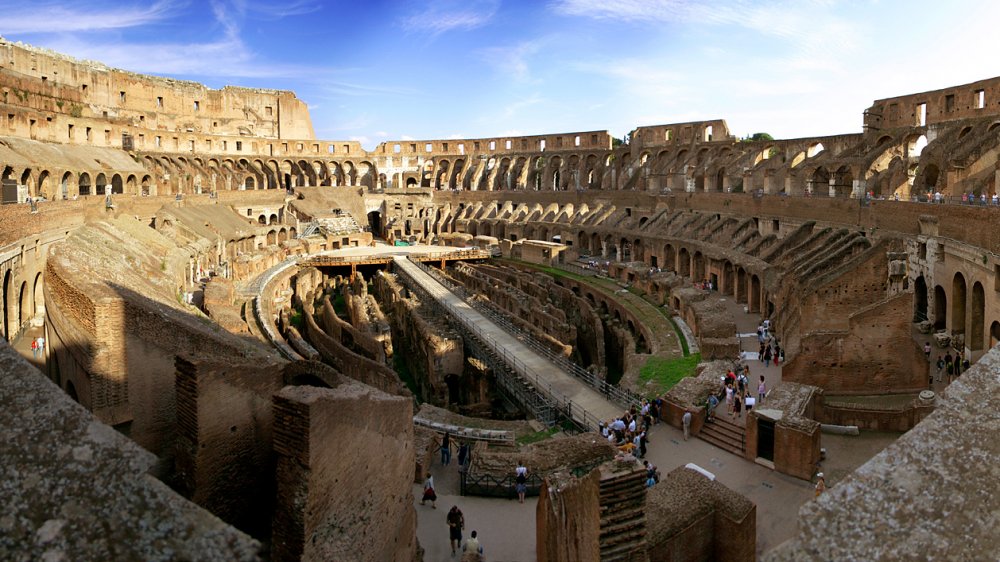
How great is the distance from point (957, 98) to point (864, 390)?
783 inches

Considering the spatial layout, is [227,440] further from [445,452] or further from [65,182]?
[65,182]

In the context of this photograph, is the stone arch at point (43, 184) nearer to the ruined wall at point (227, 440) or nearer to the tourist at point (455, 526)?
the ruined wall at point (227, 440)

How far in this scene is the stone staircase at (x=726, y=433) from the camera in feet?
44.5

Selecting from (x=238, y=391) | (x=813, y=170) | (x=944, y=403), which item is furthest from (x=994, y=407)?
(x=813, y=170)

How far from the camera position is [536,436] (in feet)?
47.7

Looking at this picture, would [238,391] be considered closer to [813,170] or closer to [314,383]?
[314,383]

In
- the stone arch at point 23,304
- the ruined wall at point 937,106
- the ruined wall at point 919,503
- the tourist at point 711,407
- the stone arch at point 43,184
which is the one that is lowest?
the tourist at point 711,407

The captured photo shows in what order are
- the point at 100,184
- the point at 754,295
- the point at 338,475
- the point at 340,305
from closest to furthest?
the point at 338,475
the point at 754,295
the point at 100,184
the point at 340,305

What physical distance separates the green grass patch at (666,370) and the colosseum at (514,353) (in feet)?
0.38

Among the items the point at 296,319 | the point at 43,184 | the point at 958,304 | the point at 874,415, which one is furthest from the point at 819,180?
the point at 43,184

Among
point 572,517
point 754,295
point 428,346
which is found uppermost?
point 754,295

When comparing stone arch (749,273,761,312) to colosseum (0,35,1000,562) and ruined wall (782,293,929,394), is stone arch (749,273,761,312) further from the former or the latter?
ruined wall (782,293,929,394)

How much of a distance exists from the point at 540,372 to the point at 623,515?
450 inches

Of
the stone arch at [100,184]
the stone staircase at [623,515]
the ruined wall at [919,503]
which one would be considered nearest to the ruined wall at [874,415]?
the stone staircase at [623,515]
